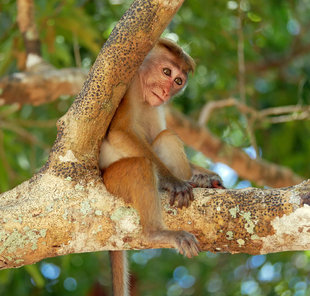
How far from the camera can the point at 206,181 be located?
476cm

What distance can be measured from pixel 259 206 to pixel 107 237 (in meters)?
1.02

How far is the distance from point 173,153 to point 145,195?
4.33ft

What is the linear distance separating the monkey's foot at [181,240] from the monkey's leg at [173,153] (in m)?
1.33

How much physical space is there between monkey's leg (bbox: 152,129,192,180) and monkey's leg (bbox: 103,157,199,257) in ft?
3.44

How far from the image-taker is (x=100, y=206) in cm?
346

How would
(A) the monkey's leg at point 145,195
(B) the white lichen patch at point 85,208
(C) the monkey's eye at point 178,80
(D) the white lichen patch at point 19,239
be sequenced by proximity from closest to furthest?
(D) the white lichen patch at point 19,239 < (B) the white lichen patch at point 85,208 < (A) the monkey's leg at point 145,195 < (C) the monkey's eye at point 178,80

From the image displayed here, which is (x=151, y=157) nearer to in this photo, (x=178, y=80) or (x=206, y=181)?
(x=206, y=181)

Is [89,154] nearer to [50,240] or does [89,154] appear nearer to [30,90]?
[50,240]

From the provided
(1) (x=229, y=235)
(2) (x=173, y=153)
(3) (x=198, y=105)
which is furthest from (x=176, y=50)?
(3) (x=198, y=105)

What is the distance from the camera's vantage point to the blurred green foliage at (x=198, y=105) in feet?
22.3

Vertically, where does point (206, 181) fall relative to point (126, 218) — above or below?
below

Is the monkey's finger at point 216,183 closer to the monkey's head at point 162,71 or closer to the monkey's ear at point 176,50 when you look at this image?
the monkey's head at point 162,71

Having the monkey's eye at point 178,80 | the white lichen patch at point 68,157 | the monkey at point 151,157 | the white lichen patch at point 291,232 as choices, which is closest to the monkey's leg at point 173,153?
the monkey at point 151,157

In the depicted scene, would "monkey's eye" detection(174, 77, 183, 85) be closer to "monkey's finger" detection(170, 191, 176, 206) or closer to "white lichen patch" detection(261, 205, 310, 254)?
"monkey's finger" detection(170, 191, 176, 206)
